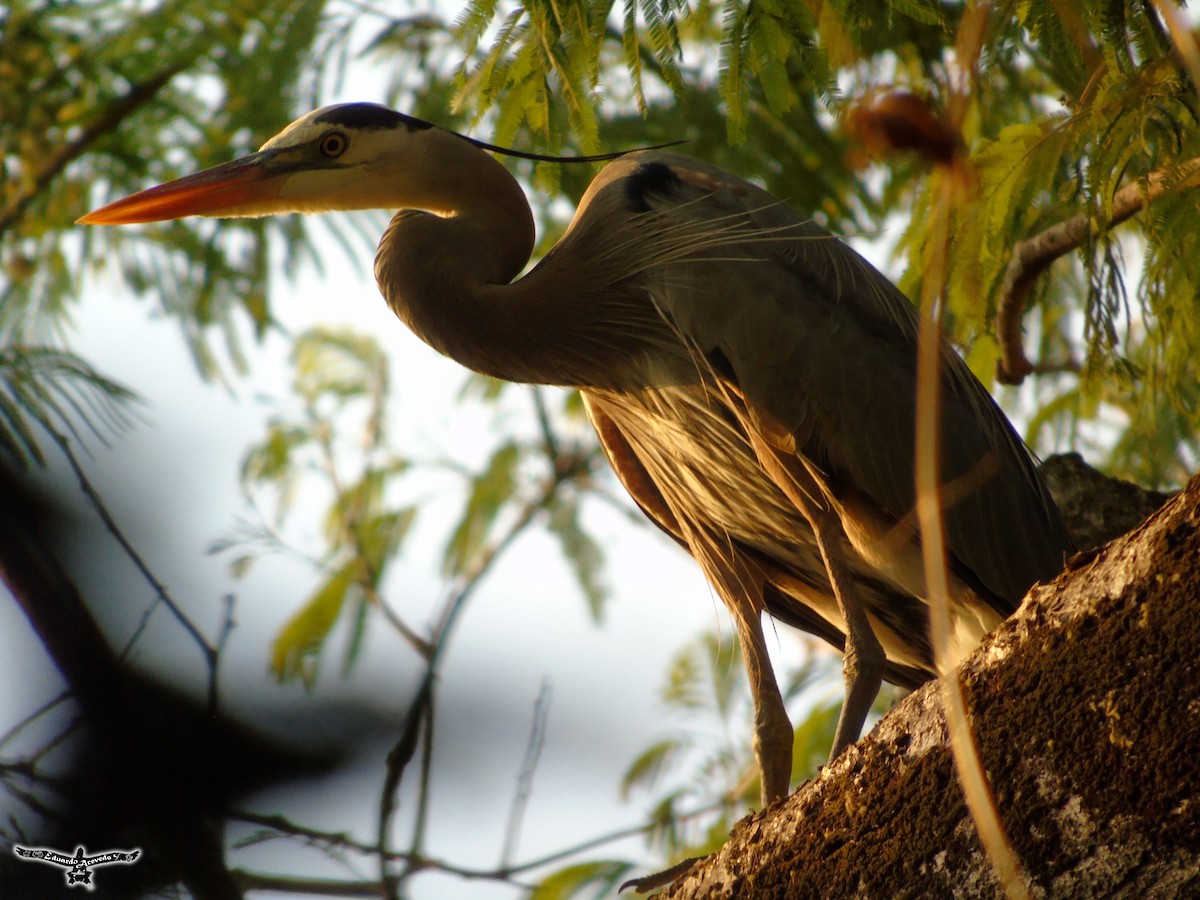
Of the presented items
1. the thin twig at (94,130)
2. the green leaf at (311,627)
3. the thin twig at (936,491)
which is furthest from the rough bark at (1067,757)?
the thin twig at (94,130)

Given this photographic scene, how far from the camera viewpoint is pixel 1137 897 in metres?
1.22

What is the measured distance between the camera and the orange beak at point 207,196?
3.10 metres

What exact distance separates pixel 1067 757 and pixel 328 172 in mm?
2462

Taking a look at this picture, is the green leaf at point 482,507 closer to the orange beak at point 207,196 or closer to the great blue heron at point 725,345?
the great blue heron at point 725,345

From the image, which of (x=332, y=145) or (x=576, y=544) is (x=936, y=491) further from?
(x=576, y=544)

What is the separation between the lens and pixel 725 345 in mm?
2791

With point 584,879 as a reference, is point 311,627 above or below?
above

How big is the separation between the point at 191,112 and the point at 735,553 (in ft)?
10.3

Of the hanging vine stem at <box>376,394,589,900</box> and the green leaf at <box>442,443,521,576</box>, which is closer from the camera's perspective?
the hanging vine stem at <box>376,394,589,900</box>

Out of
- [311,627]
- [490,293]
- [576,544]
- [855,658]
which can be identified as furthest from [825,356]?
[576,544]

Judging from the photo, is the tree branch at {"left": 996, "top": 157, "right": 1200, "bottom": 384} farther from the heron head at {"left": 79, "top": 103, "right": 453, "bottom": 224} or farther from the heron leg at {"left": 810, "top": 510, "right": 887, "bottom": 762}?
the heron head at {"left": 79, "top": 103, "right": 453, "bottom": 224}

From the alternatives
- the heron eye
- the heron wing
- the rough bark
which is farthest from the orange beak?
the rough bark

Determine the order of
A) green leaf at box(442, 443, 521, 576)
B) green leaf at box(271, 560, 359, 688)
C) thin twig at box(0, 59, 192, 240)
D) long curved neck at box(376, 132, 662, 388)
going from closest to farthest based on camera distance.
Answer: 1. long curved neck at box(376, 132, 662, 388)
2. green leaf at box(271, 560, 359, 688)
3. thin twig at box(0, 59, 192, 240)
4. green leaf at box(442, 443, 521, 576)

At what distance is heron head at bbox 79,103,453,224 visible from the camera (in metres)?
3.12
